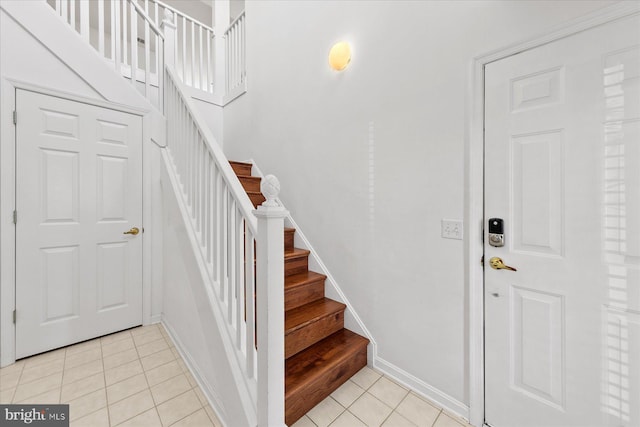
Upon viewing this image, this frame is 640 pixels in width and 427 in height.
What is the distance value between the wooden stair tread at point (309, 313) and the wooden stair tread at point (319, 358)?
0.19m

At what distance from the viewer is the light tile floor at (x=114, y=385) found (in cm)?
147

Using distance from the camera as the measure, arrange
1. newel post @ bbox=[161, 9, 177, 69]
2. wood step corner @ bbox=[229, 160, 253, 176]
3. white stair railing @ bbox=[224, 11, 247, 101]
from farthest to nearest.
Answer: white stair railing @ bbox=[224, 11, 247, 101] < wood step corner @ bbox=[229, 160, 253, 176] < newel post @ bbox=[161, 9, 177, 69]

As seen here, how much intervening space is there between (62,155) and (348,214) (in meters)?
2.36

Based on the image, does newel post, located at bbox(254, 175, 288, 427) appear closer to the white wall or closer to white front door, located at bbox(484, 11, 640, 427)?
the white wall

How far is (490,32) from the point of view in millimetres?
1353

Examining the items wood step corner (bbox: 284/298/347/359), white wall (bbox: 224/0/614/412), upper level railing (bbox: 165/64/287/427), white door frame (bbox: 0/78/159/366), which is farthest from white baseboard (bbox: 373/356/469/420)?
white door frame (bbox: 0/78/159/366)

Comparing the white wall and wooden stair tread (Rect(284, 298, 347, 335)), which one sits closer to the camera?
the white wall

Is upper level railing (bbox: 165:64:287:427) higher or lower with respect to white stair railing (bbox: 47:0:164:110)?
lower

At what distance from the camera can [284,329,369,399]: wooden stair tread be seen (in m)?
1.50

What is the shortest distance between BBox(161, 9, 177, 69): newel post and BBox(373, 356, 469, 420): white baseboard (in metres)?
3.38

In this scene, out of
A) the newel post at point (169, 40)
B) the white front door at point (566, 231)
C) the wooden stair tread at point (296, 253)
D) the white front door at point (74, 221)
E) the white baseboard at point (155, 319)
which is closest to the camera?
the white front door at point (566, 231)

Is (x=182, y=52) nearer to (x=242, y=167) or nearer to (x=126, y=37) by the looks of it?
(x=126, y=37)

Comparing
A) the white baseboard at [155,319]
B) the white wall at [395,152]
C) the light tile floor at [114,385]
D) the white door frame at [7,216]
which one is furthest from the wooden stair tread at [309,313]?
the white door frame at [7,216]

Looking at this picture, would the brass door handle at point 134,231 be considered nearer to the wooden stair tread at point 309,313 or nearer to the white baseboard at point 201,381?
the white baseboard at point 201,381
